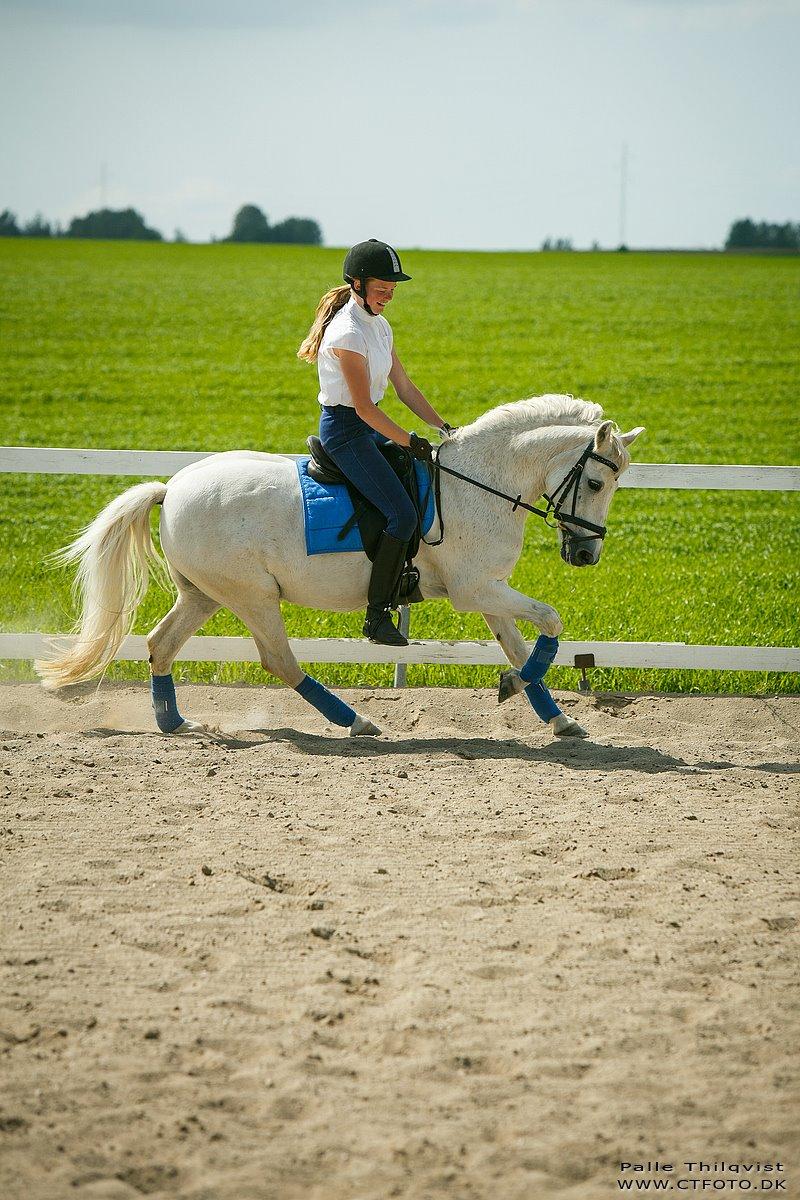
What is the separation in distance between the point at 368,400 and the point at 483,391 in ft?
63.9

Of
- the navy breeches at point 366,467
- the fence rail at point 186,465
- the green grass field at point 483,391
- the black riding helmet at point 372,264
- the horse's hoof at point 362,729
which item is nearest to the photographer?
the black riding helmet at point 372,264

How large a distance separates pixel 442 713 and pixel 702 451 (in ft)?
46.6

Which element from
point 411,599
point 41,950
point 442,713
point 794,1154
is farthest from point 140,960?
point 442,713

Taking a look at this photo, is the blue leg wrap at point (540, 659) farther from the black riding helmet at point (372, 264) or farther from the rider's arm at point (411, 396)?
the black riding helmet at point (372, 264)

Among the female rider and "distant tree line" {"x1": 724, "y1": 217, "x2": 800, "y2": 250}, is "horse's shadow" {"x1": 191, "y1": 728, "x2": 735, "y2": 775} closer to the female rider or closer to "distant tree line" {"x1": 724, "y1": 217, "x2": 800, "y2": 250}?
the female rider

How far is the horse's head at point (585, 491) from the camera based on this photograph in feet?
20.6

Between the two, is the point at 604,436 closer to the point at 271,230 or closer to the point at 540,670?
the point at 540,670

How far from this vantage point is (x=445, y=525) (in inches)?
254

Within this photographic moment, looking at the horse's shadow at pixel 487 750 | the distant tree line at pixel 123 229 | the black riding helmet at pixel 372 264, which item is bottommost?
the horse's shadow at pixel 487 750

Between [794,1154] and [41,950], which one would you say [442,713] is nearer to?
[41,950]

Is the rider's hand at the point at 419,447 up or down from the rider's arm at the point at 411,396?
down

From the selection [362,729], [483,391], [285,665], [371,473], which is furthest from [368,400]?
[483,391]

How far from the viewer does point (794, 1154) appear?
9.61ft

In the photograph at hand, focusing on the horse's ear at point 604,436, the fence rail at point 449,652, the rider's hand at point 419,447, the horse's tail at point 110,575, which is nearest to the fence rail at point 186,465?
the horse's tail at point 110,575
